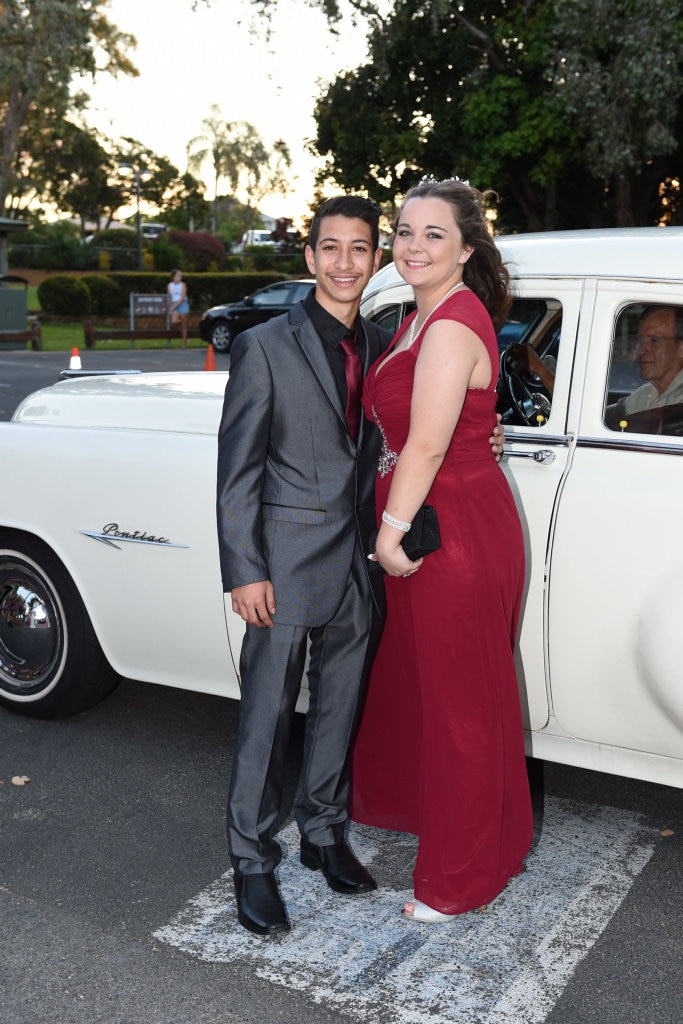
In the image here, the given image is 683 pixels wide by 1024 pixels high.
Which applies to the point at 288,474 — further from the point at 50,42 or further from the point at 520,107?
the point at 50,42

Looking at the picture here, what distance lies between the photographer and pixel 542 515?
3363mm

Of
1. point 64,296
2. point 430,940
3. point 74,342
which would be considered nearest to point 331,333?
point 430,940

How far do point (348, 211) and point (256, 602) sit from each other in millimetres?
1090

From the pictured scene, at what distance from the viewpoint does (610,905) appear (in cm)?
333

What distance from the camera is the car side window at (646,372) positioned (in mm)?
3271

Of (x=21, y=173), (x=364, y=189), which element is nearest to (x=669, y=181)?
(x=364, y=189)

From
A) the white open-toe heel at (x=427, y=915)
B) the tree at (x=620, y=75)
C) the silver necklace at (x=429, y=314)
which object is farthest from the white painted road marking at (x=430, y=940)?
the tree at (x=620, y=75)

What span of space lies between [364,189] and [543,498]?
2300 cm

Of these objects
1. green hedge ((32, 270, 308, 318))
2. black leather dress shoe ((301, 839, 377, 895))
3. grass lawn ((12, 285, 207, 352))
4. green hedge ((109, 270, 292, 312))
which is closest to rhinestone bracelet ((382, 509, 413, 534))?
black leather dress shoe ((301, 839, 377, 895))

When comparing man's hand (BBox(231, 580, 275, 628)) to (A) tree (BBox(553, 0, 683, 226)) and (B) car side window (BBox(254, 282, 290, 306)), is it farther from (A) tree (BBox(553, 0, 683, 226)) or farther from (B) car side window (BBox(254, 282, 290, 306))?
(B) car side window (BBox(254, 282, 290, 306))

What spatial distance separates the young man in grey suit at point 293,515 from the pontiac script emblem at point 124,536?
0.85 metres

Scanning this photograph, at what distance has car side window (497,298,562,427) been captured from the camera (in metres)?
3.52

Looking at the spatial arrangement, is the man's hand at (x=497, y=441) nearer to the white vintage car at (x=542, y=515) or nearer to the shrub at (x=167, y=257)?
the white vintage car at (x=542, y=515)

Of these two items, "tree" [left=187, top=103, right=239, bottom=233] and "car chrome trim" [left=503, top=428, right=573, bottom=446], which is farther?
"tree" [left=187, top=103, right=239, bottom=233]
